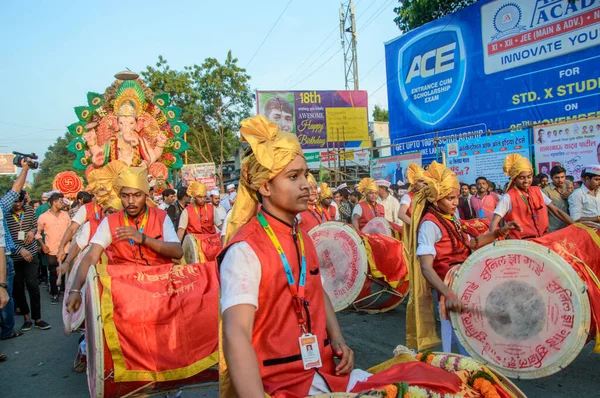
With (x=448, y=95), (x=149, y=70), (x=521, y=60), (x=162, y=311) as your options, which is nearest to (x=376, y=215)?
(x=162, y=311)

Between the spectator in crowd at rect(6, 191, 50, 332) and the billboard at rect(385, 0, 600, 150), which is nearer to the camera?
the spectator in crowd at rect(6, 191, 50, 332)

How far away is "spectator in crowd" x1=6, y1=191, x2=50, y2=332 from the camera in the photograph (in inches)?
293

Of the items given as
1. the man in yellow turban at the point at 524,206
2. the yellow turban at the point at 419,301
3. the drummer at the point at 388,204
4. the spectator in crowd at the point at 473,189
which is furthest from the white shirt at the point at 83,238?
the spectator in crowd at the point at 473,189

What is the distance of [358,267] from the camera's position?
6.51m

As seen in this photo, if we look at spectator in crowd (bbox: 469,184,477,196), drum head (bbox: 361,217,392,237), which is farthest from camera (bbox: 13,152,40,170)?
spectator in crowd (bbox: 469,184,477,196)

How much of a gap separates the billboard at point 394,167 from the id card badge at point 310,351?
13.2m

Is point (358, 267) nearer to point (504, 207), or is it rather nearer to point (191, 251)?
point (504, 207)

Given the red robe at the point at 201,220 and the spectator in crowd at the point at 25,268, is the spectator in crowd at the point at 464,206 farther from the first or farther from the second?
the spectator in crowd at the point at 25,268

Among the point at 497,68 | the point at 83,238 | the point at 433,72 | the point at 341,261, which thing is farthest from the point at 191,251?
the point at 433,72

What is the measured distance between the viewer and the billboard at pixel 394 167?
15008 mm

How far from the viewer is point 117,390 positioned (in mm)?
3393

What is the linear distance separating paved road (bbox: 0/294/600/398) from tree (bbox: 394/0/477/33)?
14394 millimetres

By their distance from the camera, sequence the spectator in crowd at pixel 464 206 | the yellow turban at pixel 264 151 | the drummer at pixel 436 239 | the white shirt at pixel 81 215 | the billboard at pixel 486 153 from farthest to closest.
Result: the billboard at pixel 486 153, the spectator in crowd at pixel 464 206, the white shirt at pixel 81 215, the drummer at pixel 436 239, the yellow turban at pixel 264 151

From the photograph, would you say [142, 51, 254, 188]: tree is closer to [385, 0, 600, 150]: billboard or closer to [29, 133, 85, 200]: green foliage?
[385, 0, 600, 150]: billboard
